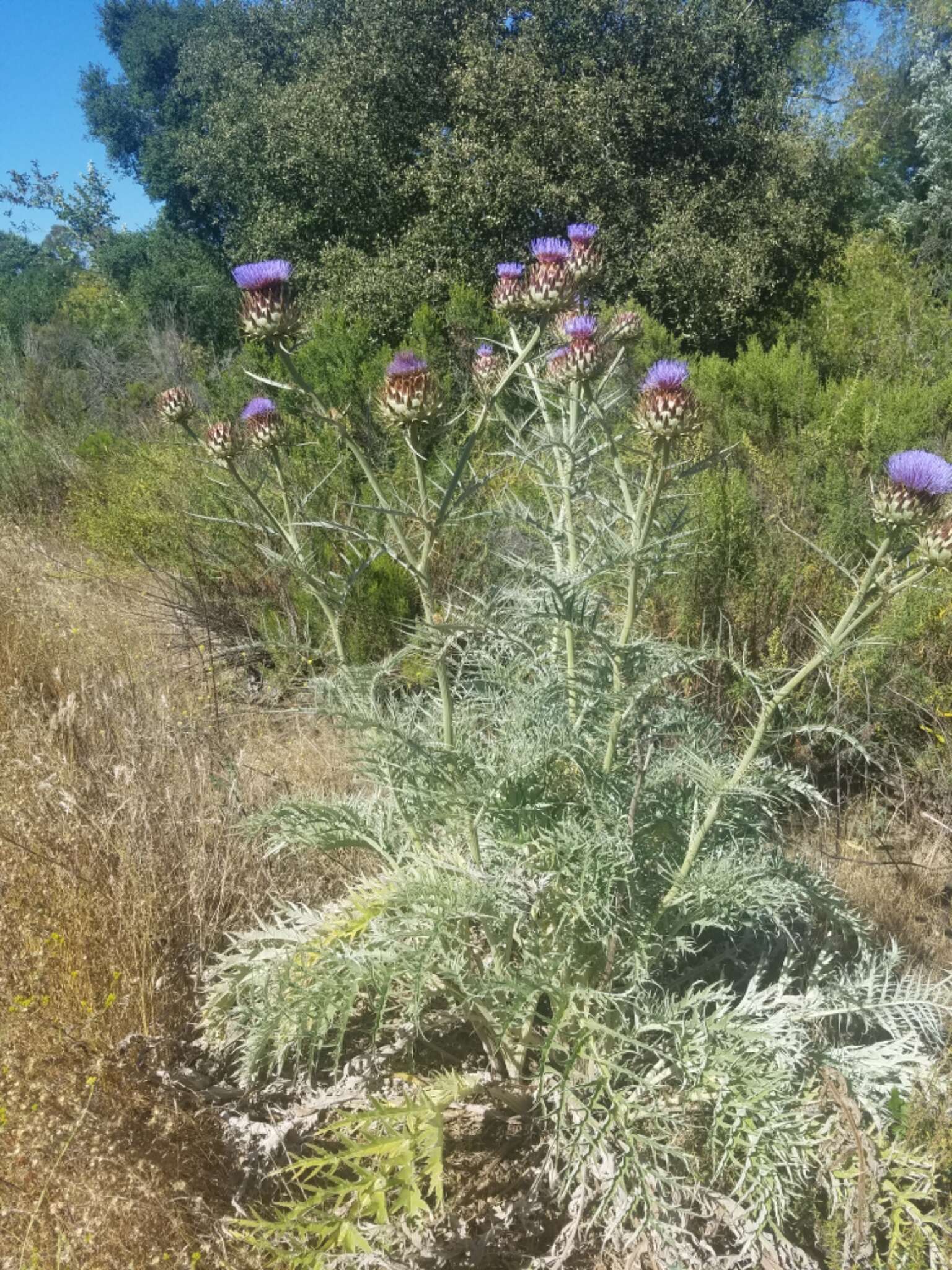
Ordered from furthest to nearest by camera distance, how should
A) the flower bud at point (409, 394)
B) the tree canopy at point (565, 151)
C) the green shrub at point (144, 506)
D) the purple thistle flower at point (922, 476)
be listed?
the tree canopy at point (565, 151) < the green shrub at point (144, 506) < the flower bud at point (409, 394) < the purple thistle flower at point (922, 476)

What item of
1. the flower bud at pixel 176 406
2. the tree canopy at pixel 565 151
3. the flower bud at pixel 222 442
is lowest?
the flower bud at pixel 222 442

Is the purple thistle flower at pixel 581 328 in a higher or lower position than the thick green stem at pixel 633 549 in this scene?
higher

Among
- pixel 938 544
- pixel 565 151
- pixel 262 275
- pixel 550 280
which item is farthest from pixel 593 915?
pixel 565 151

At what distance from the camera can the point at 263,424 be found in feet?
7.48

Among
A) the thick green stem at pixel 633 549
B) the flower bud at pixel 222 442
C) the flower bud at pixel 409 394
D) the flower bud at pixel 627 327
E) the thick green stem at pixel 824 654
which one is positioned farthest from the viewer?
the flower bud at pixel 627 327

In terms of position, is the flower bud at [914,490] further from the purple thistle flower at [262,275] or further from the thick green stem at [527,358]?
the purple thistle flower at [262,275]

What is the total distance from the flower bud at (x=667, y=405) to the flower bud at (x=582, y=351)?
0.54 ft

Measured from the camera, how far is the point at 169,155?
786 inches

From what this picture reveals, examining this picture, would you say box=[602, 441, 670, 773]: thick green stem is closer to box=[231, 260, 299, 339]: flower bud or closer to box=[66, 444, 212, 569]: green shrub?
box=[231, 260, 299, 339]: flower bud

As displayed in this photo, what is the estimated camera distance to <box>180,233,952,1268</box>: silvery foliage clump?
5.15 feet

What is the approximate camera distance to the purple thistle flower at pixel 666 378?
1.85 meters

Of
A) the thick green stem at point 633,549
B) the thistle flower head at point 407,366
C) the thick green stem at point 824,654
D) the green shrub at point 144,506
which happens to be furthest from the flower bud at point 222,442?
the green shrub at point 144,506

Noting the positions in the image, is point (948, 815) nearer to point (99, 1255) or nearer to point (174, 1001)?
point (174, 1001)

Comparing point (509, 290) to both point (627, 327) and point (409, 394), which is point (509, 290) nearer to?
point (627, 327)
